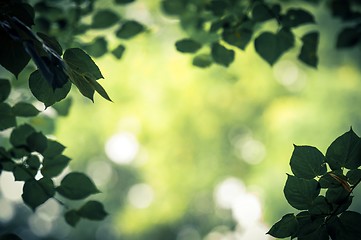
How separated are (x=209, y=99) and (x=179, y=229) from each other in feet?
8.14

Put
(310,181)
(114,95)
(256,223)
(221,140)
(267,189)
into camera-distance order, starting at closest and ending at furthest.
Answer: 1. (310,181)
2. (267,189)
3. (256,223)
4. (114,95)
5. (221,140)

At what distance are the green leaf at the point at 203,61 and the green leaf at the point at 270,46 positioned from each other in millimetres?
175

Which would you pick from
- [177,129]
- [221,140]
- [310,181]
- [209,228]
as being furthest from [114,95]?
[310,181]

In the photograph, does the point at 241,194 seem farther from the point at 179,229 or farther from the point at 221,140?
the point at 179,229

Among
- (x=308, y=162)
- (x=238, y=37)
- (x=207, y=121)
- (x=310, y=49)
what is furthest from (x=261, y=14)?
(x=207, y=121)

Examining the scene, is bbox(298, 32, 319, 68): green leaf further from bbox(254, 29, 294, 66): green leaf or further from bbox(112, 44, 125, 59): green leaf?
bbox(112, 44, 125, 59): green leaf

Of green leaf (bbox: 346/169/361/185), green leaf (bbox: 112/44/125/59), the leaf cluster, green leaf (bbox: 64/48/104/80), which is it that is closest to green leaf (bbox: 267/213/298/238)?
the leaf cluster

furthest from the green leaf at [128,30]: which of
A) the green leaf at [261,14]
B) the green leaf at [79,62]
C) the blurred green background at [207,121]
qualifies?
the blurred green background at [207,121]

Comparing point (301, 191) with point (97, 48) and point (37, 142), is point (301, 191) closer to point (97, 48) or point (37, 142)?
point (37, 142)

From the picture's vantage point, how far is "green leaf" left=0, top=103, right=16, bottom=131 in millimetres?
879

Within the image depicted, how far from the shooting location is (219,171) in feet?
16.9

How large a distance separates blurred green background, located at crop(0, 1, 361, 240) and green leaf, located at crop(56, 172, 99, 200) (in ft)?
10.1

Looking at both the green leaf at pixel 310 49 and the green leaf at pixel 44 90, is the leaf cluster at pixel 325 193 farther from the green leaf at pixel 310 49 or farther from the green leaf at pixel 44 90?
the green leaf at pixel 310 49

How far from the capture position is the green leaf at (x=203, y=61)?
3.96 ft
